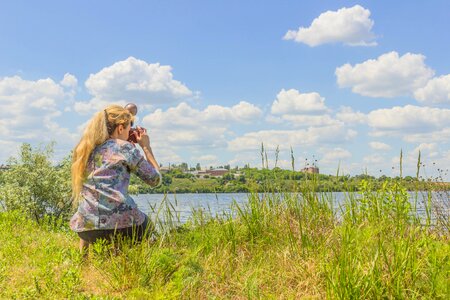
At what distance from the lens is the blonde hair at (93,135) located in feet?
17.4

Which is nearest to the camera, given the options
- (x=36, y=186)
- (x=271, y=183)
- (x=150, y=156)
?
(x=150, y=156)

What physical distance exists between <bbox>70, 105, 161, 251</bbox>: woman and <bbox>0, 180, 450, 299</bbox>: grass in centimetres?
26

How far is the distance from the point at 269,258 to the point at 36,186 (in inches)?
300

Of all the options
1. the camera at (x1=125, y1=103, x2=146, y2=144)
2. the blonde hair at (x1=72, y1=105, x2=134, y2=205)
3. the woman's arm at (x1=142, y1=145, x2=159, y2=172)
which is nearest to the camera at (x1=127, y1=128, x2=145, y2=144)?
the camera at (x1=125, y1=103, x2=146, y2=144)

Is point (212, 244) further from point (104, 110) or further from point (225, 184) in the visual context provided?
point (104, 110)

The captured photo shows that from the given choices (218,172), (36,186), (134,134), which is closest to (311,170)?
(218,172)

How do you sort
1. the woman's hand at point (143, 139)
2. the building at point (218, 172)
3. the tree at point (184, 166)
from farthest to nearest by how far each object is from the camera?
the tree at point (184, 166)
the building at point (218, 172)
the woman's hand at point (143, 139)

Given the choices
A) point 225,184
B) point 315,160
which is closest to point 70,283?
point 225,184

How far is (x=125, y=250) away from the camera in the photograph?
460cm

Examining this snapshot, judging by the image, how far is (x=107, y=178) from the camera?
5.18 meters

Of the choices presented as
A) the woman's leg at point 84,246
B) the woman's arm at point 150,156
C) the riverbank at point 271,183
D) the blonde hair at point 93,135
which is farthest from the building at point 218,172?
the woman's leg at point 84,246

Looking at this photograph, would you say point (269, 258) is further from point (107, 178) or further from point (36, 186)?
point (36, 186)

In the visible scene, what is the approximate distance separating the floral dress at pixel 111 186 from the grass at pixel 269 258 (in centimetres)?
30

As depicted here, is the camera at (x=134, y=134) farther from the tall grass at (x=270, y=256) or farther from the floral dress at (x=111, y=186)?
the tall grass at (x=270, y=256)
